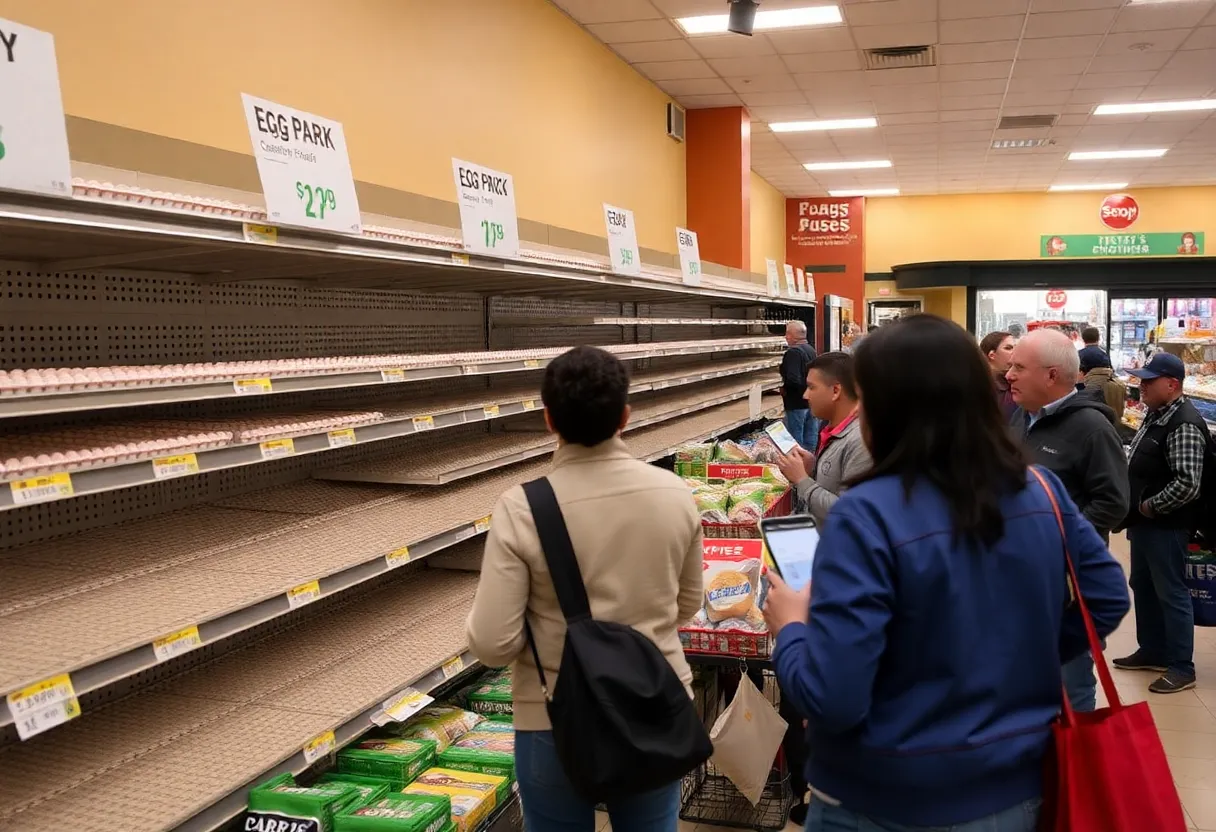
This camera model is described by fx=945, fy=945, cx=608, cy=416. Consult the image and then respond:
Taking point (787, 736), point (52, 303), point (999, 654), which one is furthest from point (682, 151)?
point (999, 654)

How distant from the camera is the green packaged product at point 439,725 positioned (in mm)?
3098

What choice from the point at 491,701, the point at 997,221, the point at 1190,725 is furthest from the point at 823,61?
the point at 997,221

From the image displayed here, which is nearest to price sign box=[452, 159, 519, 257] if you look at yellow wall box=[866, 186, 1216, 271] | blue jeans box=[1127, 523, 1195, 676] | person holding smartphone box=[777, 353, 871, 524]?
person holding smartphone box=[777, 353, 871, 524]

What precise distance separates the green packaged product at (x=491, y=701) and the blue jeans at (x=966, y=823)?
2.04 m

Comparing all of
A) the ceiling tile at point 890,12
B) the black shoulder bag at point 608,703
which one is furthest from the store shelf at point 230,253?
the ceiling tile at point 890,12

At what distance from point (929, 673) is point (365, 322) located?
3040 mm

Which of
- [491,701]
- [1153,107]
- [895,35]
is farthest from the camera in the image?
[1153,107]

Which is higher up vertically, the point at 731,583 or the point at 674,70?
the point at 674,70

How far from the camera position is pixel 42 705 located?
1829mm

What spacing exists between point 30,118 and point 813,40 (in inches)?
299

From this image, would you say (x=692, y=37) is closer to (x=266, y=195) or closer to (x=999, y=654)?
(x=266, y=195)

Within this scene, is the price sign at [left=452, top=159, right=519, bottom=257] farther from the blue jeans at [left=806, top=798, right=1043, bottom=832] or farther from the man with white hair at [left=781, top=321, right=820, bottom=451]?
the man with white hair at [left=781, top=321, right=820, bottom=451]

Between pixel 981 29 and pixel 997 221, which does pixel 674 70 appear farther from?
pixel 997 221

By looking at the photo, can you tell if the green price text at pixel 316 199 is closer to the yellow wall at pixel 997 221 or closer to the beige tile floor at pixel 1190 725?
the beige tile floor at pixel 1190 725
